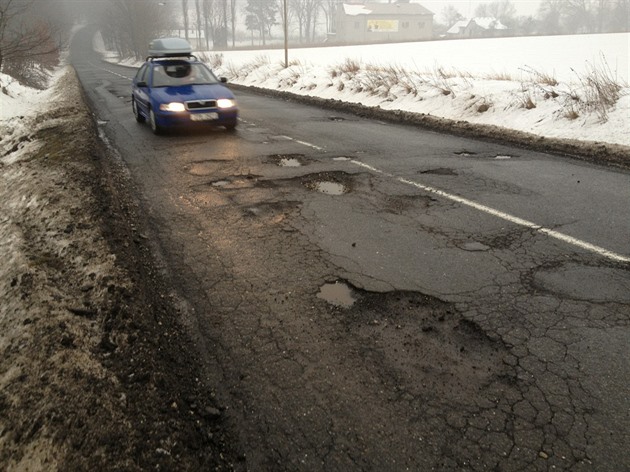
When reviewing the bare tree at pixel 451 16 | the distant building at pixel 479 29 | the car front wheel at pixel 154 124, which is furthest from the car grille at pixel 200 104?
the bare tree at pixel 451 16

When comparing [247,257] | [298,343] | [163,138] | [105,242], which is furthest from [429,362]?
[163,138]

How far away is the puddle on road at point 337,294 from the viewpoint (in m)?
3.23

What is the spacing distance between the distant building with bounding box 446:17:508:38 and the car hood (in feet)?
352

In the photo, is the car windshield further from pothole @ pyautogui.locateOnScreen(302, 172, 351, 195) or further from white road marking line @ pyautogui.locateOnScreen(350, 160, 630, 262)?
white road marking line @ pyautogui.locateOnScreen(350, 160, 630, 262)

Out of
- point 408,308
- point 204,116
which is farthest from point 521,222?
point 204,116

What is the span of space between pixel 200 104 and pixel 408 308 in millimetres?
7487

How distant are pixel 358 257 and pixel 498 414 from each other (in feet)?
6.36

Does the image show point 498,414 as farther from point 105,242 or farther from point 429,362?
point 105,242

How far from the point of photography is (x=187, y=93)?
9148 mm

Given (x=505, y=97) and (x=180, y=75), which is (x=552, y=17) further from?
(x=180, y=75)

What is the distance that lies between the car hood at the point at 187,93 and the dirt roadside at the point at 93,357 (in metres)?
4.74

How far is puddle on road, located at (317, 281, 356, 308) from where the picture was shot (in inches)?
127

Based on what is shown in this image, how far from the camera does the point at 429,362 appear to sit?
2.61 metres

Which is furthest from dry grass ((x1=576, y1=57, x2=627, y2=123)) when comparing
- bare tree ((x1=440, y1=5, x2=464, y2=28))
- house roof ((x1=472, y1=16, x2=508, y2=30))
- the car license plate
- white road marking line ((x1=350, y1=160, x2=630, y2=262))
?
bare tree ((x1=440, y1=5, x2=464, y2=28))
